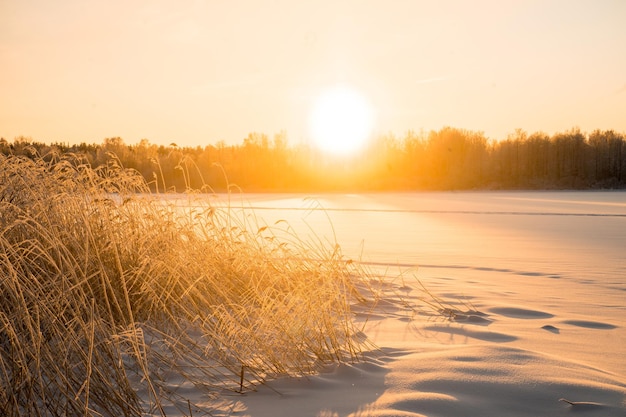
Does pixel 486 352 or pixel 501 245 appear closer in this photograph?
pixel 486 352

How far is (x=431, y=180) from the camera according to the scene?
66938 mm

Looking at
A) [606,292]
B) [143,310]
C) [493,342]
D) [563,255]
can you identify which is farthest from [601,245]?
[143,310]

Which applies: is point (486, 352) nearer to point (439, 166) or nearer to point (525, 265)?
point (525, 265)

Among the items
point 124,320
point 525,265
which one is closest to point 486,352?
point 124,320

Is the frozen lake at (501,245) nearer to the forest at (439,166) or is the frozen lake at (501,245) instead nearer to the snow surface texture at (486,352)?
the snow surface texture at (486,352)

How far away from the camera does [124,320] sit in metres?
2.51

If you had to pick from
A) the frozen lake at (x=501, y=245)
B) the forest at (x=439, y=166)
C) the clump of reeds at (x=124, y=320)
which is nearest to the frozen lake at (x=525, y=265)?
the frozen lake at (x=501, y=245)

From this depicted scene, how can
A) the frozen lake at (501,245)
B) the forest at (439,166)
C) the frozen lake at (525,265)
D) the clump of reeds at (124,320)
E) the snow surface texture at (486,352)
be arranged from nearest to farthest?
1. the clump of reeds at (124,320)
2. the snow surface texture at (486,352)
3. the frozen lake at (525,265)
4. the frozen lake at (501,245)
5. the forest at (439,166)

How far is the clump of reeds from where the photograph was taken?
2.32 metres

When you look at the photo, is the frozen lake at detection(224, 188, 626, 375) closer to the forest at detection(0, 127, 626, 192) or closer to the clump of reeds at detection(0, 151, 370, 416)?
the clump of reeds at detection(0, 151, 370, 416)

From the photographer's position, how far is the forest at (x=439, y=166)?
6406 centimetres

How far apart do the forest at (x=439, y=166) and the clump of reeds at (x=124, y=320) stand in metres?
57.5

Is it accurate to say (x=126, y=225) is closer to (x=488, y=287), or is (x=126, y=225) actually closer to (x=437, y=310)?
(x=437, y=310)

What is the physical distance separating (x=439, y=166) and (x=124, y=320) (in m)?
71.1
